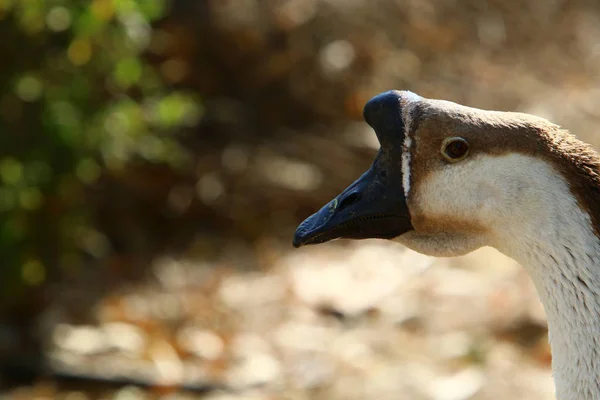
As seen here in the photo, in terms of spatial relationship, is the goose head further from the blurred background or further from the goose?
the blurred background

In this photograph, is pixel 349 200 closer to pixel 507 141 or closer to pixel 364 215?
pixel 364 215

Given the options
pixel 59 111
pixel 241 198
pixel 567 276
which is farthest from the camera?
pixel 241 198

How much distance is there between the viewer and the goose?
215cm

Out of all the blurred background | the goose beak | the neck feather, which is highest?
the blurred background

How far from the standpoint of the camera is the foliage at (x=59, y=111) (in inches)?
162

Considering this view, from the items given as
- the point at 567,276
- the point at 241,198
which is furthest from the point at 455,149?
the point at 241,198

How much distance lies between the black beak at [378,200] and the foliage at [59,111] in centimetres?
204

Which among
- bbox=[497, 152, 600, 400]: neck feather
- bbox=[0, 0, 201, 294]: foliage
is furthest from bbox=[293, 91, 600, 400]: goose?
bbox=[0, 0, 201, 294]: foliage

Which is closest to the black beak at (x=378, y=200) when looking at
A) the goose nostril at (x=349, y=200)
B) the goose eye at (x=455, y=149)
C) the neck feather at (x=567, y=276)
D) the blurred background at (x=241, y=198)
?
the goose nostril at (x=349, y=200)

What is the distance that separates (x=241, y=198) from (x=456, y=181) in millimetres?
3532

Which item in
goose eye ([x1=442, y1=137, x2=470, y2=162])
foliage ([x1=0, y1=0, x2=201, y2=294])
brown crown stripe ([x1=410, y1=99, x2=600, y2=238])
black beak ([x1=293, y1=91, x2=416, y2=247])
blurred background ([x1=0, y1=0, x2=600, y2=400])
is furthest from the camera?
blurred background ([x1=0, y1=0, x2=600, y2=400])

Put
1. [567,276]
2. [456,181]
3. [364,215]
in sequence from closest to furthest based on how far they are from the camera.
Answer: [567,276] → [456,181] → [364,215]

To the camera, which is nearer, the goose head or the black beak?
the goose head

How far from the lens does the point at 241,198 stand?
571cm
